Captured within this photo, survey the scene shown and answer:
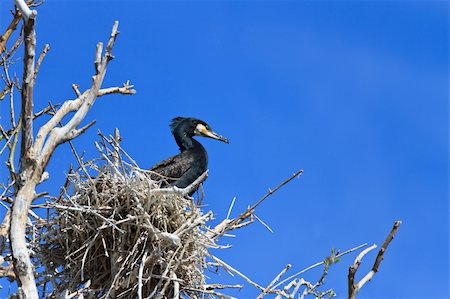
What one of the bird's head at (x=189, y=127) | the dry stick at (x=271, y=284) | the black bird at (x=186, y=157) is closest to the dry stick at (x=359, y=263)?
the dry stick at (x=271, y=284)

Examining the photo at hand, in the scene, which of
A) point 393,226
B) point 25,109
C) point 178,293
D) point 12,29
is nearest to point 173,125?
point 12,29

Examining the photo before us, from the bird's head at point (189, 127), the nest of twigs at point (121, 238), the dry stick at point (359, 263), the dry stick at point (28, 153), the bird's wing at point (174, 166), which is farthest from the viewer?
the bird's head at point (189, 127)

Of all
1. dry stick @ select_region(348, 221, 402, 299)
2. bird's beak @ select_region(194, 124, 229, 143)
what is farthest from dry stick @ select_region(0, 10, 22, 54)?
dry stick @ select_region(348, 221, 402, 299)

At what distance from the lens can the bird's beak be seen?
26.3 ft

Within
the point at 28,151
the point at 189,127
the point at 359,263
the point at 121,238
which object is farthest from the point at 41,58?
the point at 189,127

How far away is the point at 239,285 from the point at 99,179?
3.77 ft

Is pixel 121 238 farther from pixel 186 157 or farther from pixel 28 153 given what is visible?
pixel 186 157

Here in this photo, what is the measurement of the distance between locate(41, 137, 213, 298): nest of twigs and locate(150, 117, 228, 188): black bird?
906 millimetres

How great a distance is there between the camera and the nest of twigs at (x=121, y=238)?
17.8 ft

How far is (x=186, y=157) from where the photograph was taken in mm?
7352

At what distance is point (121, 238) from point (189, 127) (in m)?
2.61

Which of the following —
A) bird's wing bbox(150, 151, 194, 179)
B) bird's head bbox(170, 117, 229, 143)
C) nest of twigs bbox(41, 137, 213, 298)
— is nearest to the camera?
nest of twigs bbox(41, 137, 213, 298)

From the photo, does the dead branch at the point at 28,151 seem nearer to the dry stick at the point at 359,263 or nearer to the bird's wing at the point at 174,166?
the dry stick at the point at 359,263

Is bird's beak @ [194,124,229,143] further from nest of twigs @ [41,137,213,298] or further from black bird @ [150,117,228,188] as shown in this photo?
nest of twigs @ [41,137,213,298]
